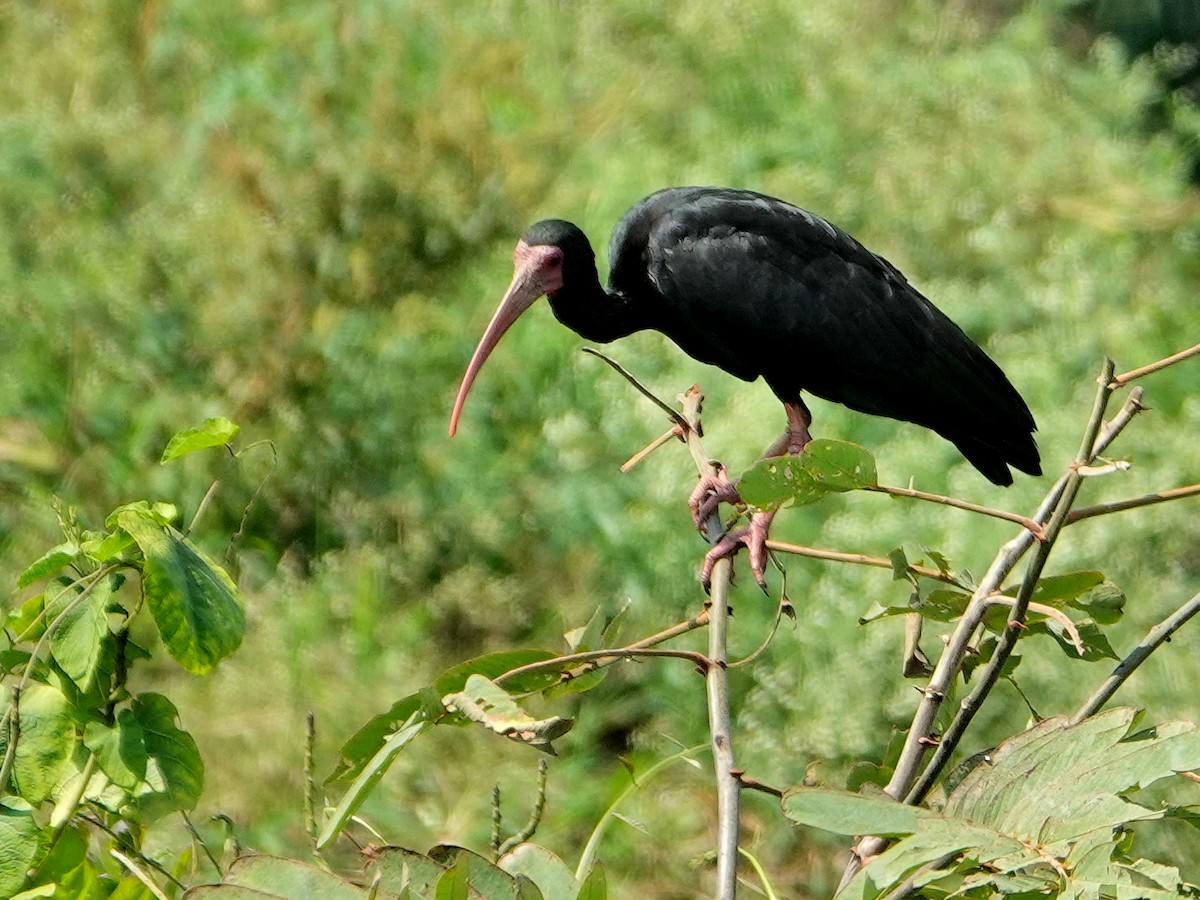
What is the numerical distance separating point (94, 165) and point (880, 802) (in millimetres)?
6356

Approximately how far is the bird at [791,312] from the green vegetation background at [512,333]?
0.91 m

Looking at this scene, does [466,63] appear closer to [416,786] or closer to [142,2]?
[142,2]

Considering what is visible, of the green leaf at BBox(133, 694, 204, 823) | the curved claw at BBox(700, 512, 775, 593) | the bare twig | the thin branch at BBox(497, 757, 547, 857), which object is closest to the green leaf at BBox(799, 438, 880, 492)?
the bare twig

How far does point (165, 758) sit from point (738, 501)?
1078mm

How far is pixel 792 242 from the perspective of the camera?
388 centimetres

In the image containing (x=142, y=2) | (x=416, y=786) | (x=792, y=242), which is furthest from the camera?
(x=142, y=2)

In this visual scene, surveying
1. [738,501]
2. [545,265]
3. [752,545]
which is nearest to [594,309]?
[545,265]

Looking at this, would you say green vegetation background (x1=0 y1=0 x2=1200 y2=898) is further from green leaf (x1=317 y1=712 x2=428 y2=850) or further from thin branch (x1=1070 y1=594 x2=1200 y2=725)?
green leaf (x1=317 y1=712 x2=428 y2=850)

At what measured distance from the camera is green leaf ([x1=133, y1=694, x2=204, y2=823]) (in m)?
1.49

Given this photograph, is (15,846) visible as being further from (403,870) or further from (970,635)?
(970,635)

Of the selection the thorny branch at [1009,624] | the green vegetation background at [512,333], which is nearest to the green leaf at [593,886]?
the thorny branch at [1009,624]

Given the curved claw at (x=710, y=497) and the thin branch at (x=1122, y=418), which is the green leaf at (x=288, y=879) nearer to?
the thin branch at (x=1122, y=418)

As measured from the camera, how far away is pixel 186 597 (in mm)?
1399

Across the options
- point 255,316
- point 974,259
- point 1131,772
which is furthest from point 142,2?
point 1131,772
